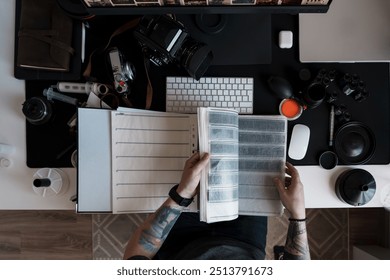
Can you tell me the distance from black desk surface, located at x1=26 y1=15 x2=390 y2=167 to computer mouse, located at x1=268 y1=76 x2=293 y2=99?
3 centimetres

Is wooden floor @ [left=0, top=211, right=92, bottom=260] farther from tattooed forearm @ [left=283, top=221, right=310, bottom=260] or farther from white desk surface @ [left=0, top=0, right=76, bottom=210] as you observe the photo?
tattooed forearm @ [left=283, top=221, right=310, bottom=260]

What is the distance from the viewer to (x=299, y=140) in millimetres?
954

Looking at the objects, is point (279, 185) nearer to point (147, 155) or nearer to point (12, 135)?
point (147, 155)

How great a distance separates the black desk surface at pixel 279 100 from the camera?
957 millimetres

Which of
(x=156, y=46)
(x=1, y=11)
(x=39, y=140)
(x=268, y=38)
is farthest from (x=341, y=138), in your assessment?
(x=1, y=11)

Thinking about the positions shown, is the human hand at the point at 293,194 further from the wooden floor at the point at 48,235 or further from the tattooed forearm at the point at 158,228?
the wooden floor at the point at 48,235

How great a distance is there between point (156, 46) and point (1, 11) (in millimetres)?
462

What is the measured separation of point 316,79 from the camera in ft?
3.08

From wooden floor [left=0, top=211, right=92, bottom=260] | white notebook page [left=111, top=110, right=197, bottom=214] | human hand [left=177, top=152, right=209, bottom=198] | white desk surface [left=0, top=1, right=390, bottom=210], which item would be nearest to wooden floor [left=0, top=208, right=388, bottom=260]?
wooden floor [left=0, top=211, right=92, bottom=260]

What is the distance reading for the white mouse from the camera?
3.13 ft

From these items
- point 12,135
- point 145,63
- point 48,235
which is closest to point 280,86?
point 145,63

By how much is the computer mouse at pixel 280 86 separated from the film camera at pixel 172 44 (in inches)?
7.2

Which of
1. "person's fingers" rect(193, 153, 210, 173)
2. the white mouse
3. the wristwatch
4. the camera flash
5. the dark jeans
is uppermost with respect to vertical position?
the camera flash

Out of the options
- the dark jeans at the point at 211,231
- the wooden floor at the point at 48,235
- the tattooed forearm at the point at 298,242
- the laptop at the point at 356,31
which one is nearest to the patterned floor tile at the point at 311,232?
the wooden floor at the point at 48,235
